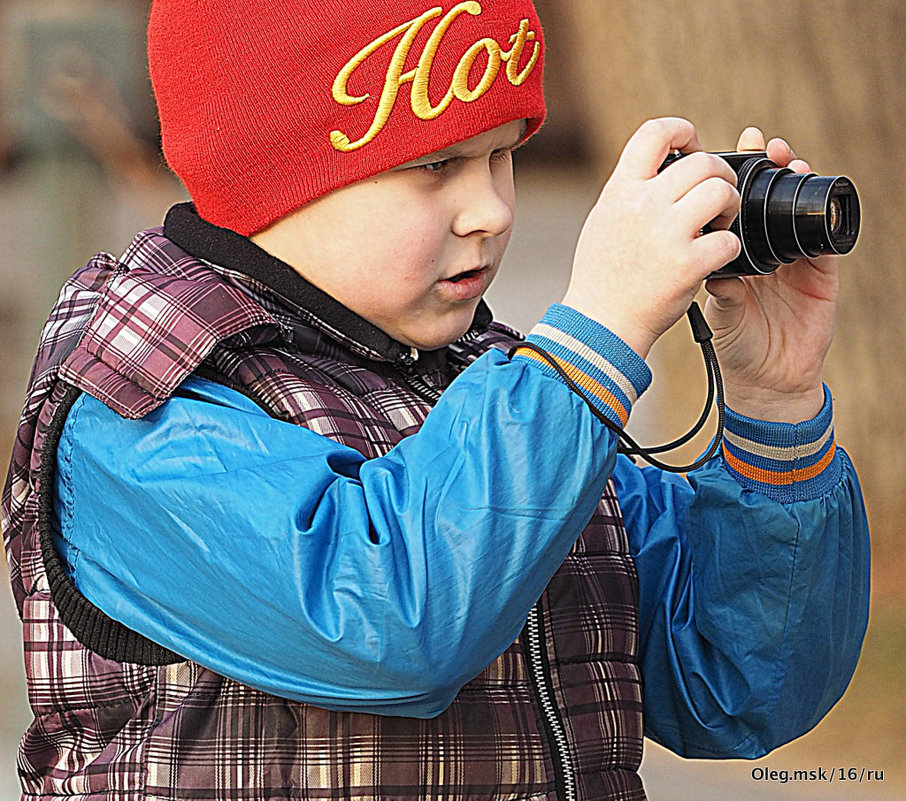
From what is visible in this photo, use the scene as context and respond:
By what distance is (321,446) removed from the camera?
3.18ft

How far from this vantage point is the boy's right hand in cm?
96

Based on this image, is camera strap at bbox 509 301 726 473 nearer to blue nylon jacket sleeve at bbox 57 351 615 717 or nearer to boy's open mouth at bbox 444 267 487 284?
blue nylon jacket sleeve at bbox 57 351 615 717

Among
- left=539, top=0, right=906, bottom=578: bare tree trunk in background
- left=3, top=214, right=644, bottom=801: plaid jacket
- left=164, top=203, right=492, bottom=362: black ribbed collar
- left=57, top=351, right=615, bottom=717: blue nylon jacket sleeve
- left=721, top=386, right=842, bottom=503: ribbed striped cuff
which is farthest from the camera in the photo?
left=539, top=0, right=906, bottom=578: bare tree trunk in background

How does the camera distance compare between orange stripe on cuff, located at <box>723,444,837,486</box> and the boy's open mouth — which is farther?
orange stripe on cuff, located at <box>723,444,837,486</box>

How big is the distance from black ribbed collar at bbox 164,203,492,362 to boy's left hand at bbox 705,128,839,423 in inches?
12.5

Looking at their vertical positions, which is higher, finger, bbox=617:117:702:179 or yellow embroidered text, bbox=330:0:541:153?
yellow embroidered text, bbox=330:0:541:153

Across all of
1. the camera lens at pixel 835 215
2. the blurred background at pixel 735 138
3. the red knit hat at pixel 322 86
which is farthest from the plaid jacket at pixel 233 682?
the blurred background at pixel 735 138

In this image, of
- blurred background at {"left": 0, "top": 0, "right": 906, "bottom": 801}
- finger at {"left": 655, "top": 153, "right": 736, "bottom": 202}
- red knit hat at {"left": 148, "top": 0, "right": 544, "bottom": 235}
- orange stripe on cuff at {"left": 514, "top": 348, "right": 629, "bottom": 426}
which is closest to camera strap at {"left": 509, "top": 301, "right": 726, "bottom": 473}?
orange stripe on cuff at {"left": 514, "top": 348, "right": 629, "bottom": 426}

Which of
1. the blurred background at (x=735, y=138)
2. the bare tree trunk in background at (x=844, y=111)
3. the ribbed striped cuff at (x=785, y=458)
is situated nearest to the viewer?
the ribbed striped cuff at (x=785, y=458)

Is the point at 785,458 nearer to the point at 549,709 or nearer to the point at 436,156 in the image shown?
the point at 549,709

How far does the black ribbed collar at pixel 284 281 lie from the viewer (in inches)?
43.5

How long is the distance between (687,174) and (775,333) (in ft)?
1.03

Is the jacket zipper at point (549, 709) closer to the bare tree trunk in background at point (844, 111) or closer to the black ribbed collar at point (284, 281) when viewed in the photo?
the black ribbed collar at point (284, 281)

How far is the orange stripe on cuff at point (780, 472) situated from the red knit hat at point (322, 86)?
399 millimetres
